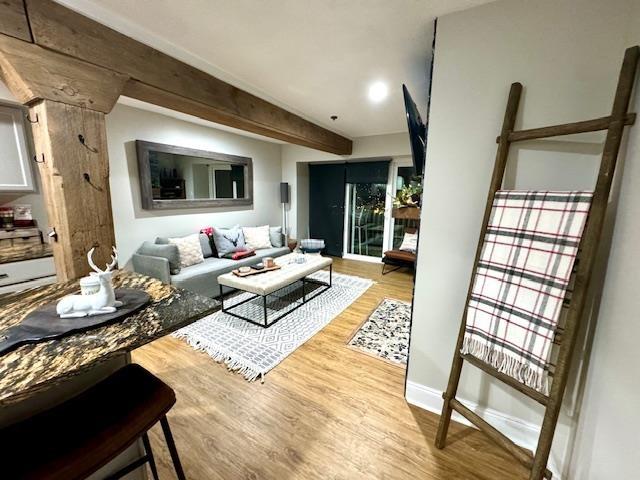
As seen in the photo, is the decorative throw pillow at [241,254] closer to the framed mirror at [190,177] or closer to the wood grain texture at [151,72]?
the framed mirror at [190,177]

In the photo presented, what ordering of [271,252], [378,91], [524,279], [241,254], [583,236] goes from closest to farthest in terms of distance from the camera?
[583,236] → [524,279] → [378,91] → [241,254] → [271,252]

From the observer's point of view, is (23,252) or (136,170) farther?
(136,170)

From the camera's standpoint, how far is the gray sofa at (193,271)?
2.90 metres

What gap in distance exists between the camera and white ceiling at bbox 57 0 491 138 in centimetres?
138

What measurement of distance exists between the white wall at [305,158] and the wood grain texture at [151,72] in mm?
2020

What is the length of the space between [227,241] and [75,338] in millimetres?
3124

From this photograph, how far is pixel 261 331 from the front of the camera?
253 cm

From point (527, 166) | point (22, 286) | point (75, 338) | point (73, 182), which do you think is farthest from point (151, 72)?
→ point (527, 166)

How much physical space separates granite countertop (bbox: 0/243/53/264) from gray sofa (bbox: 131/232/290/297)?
82 centimetres

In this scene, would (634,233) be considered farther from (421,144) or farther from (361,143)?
(361,143)

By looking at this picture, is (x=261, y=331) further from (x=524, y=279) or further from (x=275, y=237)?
(x=275, y=237)

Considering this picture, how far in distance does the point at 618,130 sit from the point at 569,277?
57 centimetres

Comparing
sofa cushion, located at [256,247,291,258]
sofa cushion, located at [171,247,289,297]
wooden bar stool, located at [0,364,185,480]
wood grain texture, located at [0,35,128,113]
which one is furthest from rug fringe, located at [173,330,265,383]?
wood grain texture, located at [0,35,128,113]

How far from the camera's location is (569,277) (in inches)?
41.2
